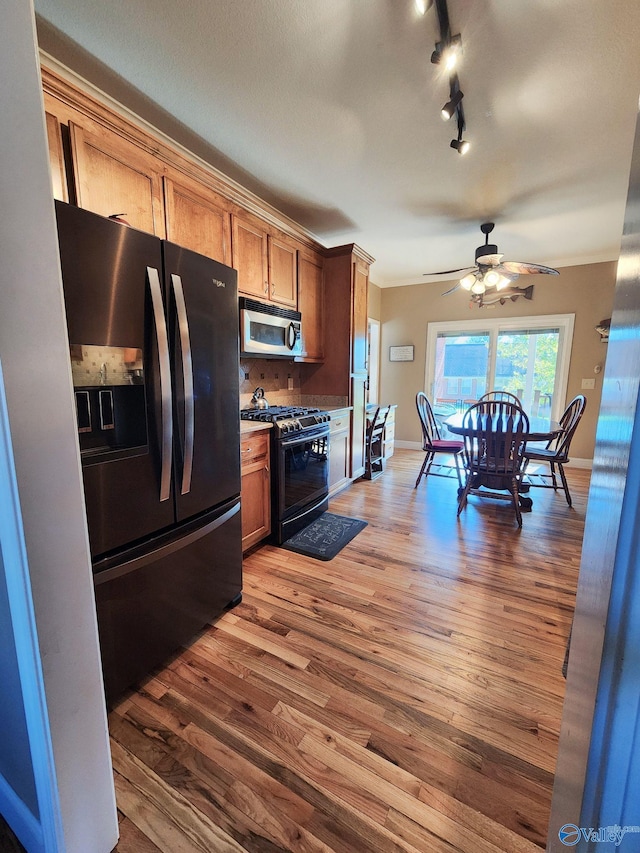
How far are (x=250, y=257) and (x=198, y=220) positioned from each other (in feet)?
1.69

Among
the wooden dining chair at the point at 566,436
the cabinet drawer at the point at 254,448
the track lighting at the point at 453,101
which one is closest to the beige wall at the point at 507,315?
the wooden dining chair at the point at 566,436

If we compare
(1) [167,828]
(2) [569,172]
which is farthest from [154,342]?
(2) [569,172]

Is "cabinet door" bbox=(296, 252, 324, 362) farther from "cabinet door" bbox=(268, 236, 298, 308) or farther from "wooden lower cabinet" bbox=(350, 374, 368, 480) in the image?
"wooden lower cabinet" bbox=(350, 374, 368, 480)

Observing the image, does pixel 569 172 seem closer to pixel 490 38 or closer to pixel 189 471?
pixel 490 38

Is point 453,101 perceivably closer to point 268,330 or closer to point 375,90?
point 375,90

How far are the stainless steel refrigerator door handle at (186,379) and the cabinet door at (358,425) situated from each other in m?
2.42

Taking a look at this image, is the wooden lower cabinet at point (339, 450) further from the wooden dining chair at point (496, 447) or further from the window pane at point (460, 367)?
the window pane at point (460, 367)

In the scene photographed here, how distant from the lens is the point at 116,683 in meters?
1.32

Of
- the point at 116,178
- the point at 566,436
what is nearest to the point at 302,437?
the point at 116,178

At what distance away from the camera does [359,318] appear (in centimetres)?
380

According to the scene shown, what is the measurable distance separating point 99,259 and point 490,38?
1918 mm

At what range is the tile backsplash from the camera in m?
3.21

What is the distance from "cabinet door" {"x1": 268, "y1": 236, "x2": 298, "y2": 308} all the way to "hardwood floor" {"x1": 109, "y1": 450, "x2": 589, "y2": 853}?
2244 millimetres

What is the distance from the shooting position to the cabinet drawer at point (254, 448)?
2.23 metres
